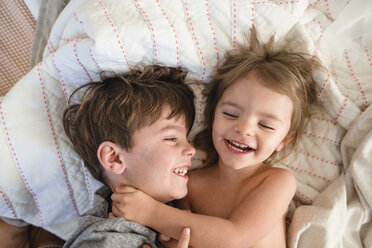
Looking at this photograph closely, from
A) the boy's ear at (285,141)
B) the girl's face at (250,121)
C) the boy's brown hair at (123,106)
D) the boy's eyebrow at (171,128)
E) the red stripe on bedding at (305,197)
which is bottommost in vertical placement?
the red stripe on bedding at (305,197)

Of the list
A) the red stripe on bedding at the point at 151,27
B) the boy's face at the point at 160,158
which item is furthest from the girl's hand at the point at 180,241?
the red stripe on bedding at the point at 151,27

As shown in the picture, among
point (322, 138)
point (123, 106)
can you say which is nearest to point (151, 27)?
point (123, 106)

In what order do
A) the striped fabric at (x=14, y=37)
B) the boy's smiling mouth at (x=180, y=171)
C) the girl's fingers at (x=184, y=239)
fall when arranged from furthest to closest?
1. the striped fabric at (x=14, y=37)
2. the boy's smiling mouth at (x=180, y=171)
3. the girl's fingers at (x=184, y=239)

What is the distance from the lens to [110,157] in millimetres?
1029

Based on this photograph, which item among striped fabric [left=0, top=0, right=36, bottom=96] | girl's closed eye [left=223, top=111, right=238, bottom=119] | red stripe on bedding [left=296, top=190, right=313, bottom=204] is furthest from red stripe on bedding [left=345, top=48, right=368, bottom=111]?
striped fabric [left=0, top=0, right=36, bottom=96]

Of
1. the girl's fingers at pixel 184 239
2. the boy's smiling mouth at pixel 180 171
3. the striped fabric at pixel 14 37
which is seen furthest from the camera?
the striped fabric at pixel 14 37

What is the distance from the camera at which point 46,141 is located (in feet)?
3.71

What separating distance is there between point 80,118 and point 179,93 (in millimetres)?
349

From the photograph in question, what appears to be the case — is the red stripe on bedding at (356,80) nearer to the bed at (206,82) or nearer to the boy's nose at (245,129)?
the bed at (206,82)

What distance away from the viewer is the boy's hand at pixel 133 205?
3.37ft

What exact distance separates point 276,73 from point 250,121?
7.5 inches

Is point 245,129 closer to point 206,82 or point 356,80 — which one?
point 206,82

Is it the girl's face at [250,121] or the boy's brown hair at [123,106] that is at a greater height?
the boy's brown hair at [123,106]

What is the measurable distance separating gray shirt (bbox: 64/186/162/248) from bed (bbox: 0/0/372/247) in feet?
0.67
